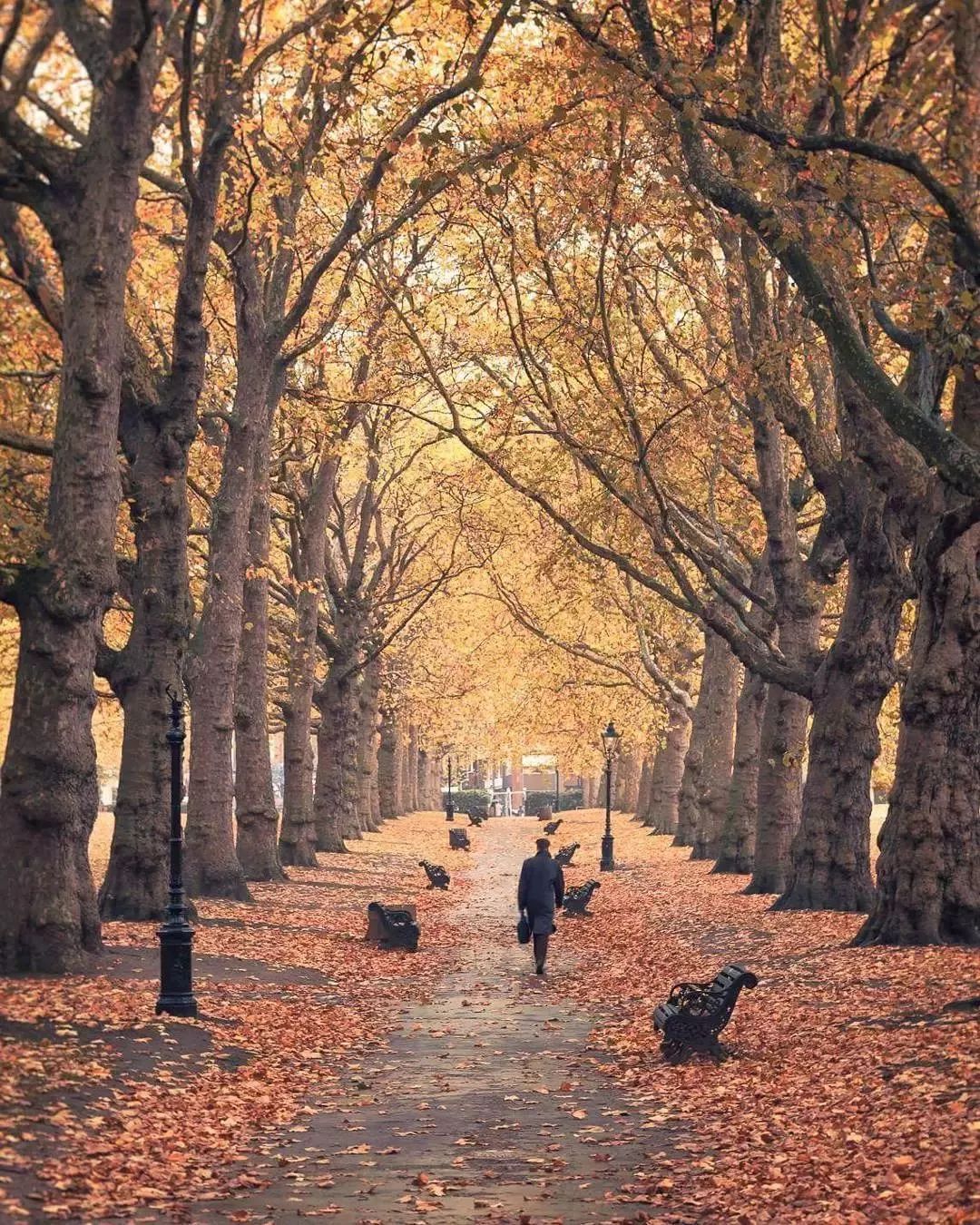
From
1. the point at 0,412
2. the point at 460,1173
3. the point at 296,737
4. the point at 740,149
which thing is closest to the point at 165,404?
the point at 0,412

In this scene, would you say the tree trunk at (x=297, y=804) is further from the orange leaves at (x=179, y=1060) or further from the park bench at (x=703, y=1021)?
the park bench at (x=703, y=1021)

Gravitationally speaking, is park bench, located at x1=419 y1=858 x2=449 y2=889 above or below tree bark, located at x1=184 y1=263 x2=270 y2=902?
below

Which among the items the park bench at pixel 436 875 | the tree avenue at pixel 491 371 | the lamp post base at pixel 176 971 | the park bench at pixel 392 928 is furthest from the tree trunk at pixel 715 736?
the lamp post base at pixel 176 971

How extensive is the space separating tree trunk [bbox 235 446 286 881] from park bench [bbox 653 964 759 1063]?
49.3ft

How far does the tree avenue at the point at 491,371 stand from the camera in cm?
1493

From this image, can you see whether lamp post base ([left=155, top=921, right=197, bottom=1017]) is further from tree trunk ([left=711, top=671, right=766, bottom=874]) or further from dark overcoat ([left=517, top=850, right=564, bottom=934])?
tree trunk ([left=711, top=671, right=766, bottom=874])

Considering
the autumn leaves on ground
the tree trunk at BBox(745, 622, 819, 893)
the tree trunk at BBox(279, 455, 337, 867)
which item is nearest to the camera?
the autumn leaves on ground

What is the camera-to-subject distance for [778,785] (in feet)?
92.4

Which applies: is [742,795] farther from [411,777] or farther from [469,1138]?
[411,777]

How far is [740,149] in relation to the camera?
45.6 ft

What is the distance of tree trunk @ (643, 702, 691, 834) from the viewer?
166ft

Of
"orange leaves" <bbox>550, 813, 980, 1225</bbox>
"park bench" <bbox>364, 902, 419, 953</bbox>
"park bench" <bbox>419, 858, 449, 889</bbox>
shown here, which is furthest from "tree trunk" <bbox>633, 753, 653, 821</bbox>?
"orange leaves" <bbox>550, 813, 980, 1225</bbox>

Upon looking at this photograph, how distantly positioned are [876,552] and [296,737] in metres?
17.7

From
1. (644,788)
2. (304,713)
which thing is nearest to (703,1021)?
(304,713)
